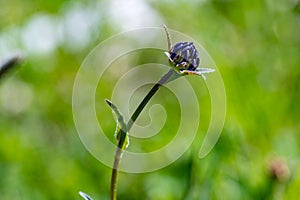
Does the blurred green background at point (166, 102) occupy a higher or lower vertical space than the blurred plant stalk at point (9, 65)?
lower

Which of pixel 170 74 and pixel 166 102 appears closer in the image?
pixel 170 74

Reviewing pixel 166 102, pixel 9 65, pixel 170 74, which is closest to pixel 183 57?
pixel 170 74

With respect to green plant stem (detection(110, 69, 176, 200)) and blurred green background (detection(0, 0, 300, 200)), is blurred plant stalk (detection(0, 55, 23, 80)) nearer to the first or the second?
green plant stem (detection(110, 69, 176, 200))

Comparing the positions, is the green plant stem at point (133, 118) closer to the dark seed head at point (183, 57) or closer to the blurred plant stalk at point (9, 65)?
the dark seed head at point (183, 57)

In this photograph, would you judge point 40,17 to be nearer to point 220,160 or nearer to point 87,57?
point 87,57

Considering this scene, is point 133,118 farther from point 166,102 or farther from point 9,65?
point 166,102

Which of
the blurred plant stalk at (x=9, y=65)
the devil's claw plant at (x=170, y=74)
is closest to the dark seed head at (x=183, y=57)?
the devil's claw plant at (x=170, y=74)
